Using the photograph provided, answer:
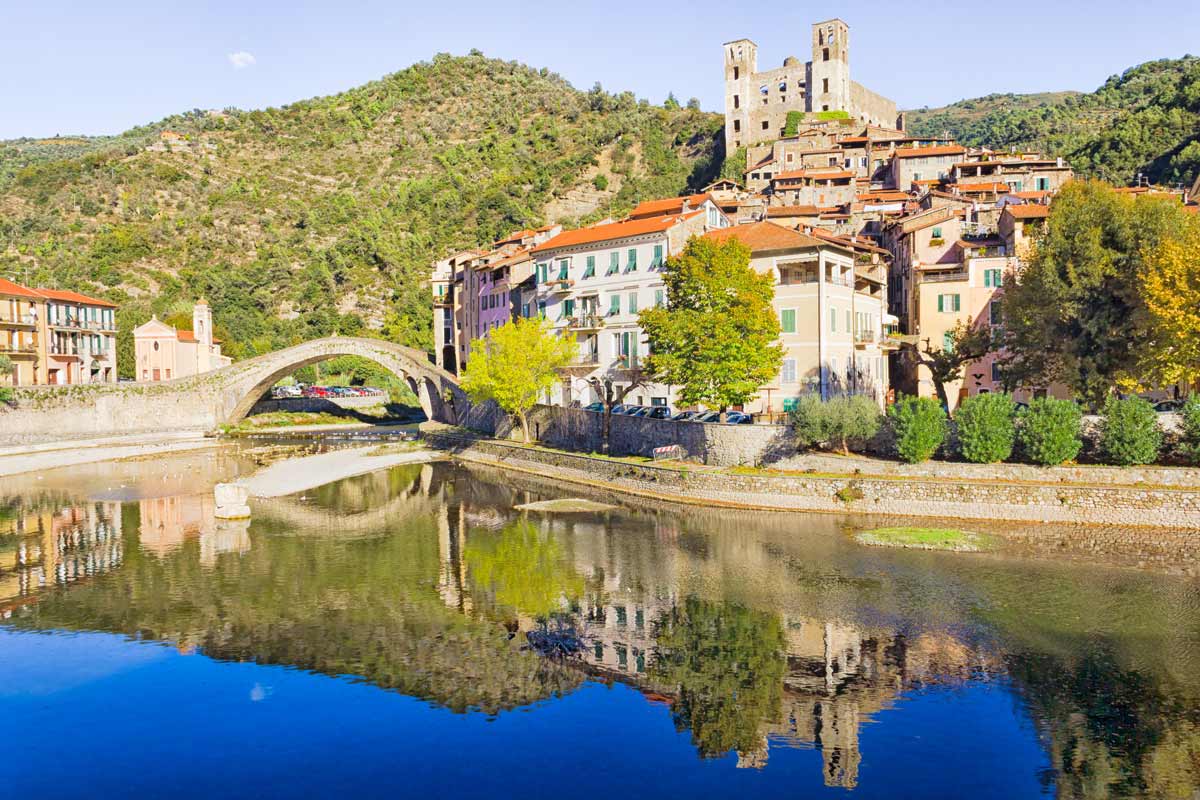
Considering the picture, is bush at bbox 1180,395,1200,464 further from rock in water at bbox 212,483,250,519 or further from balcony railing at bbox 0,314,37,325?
balcony railing at bbox 0,314,37,325

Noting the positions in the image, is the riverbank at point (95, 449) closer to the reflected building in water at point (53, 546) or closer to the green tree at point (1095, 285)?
the reflected building in water at point (53, 546)

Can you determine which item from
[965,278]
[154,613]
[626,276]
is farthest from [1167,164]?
[154,613]

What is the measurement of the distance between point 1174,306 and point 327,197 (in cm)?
13785

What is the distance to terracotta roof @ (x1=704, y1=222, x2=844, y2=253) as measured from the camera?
159 ft

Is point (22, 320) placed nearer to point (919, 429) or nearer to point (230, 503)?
point (230, 503)

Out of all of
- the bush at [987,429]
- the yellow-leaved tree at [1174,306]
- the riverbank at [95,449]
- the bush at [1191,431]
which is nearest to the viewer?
the yellow-leaved tree at [1174,306]

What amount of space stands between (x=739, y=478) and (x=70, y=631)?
25751mm

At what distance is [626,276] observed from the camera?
182ft

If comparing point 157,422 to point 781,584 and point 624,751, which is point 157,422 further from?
point 624,751

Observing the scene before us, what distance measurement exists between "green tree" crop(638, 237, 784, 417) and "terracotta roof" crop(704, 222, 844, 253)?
2.48 m

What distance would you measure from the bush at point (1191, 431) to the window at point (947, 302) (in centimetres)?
1928

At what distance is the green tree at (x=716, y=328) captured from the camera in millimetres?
43250

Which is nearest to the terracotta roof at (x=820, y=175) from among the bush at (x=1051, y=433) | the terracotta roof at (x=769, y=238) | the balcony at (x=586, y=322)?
the terracotta roof at (x=769, y=238)

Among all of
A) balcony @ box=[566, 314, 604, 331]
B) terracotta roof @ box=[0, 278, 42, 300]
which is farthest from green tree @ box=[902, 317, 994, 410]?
terracotta roof @ box=[0, 278, 42, 300]
